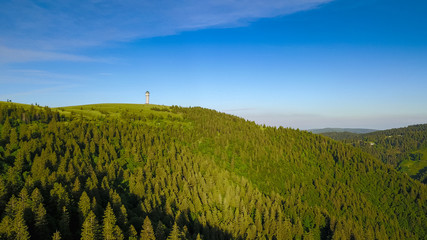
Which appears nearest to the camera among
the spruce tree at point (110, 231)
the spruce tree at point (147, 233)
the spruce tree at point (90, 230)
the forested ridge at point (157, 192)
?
the spruce tree at point (90, 230)

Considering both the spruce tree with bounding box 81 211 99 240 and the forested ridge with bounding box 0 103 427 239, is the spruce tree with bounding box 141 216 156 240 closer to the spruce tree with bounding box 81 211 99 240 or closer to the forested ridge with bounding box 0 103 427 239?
the forested ridge with bounding box 0 103 427 239

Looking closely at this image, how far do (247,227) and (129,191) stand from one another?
57733 mm

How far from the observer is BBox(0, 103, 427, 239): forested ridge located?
57.7 m

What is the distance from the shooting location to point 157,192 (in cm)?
10056

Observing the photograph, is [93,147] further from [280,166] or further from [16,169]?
[280,166]

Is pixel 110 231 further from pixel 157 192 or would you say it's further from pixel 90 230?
pixel 157 192

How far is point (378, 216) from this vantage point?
170875 mm

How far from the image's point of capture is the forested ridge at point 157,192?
57688mm

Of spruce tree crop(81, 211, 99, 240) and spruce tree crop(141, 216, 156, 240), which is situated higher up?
spruce tree crop(81, 211, 99, 240)

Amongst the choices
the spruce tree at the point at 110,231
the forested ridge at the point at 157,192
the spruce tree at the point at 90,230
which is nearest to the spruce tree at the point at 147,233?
the forested ridge at the point at 157,192

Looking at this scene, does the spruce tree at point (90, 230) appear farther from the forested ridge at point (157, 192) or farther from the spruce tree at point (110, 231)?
the spruce tree at point (110, 231)

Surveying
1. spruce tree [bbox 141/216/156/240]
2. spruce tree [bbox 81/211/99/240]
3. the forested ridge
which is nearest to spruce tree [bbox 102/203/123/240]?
the forested ridge

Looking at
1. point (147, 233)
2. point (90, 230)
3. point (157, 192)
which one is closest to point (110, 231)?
point (90, 230)

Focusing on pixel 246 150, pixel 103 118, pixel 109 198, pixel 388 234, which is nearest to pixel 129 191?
pixel 109 198
